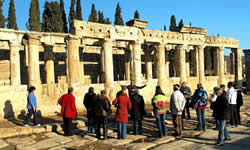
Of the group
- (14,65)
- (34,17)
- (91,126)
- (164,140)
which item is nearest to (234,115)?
(164,140)

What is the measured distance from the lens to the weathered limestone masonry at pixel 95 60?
1108 centimetres

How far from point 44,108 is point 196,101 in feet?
24.1

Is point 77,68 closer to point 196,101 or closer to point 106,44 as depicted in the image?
point 106,44

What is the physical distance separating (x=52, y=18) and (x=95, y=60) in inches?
481

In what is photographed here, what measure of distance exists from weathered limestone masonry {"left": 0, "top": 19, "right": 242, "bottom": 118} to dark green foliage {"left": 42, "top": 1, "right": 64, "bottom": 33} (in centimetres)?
1056

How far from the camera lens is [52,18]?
96.3 ft

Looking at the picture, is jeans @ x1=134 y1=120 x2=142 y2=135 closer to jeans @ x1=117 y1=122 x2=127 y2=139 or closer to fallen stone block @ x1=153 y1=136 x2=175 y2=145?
jeans @ x1=117 y1=122 x2=127 y2=139

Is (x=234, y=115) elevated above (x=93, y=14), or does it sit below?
below

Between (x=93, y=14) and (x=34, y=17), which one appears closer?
(x=34, y=17)

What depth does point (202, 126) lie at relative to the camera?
7215 mm

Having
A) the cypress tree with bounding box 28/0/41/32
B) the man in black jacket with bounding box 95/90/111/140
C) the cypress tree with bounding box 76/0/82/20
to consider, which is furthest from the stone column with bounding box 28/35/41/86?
the cypress tree with bounding box 76/0/82/20

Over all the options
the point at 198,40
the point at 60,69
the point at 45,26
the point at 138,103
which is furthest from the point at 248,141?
the point at 45,26

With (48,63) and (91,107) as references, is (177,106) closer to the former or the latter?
(91,107)

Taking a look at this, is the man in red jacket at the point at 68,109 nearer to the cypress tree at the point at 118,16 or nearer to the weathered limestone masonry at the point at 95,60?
the weathered limestone masonry at the point at 95,60
